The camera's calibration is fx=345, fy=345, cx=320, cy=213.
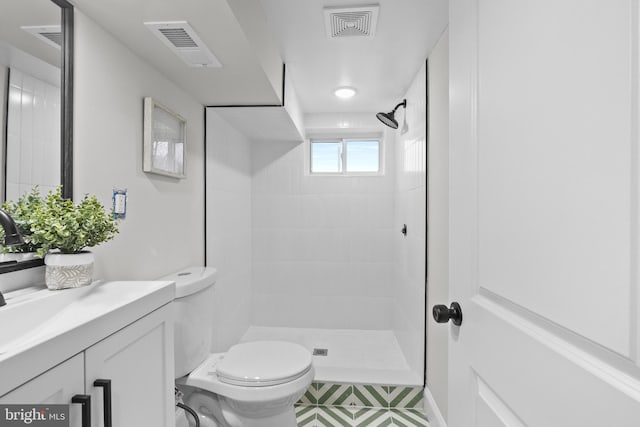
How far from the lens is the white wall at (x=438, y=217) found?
1.72 metres

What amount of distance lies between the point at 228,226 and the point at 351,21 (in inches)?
63.8

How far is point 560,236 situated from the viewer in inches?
19.7

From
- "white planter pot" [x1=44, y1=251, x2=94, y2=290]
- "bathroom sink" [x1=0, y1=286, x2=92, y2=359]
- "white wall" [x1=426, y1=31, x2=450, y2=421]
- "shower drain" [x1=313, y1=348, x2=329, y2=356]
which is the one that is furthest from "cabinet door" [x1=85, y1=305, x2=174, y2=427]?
"shower drain" [x1=313, y1=348, x2=329, y2=356]

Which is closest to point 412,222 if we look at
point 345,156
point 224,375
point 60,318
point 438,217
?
point 438,217

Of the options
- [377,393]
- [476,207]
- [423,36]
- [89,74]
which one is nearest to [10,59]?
[89,74]

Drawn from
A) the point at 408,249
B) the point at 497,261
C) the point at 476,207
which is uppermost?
the point at 476,207

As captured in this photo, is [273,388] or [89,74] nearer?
[89,74]

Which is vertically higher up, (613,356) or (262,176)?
(262,176)

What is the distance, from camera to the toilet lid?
150cm

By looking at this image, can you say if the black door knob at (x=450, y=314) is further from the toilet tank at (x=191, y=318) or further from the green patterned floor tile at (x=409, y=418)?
the green patterned floor tile at (x=409, y=418)

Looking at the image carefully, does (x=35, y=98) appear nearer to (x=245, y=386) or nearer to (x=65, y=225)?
(x=65, y=225)

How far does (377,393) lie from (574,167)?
6.70 feet

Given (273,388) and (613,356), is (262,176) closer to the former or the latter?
(273,388)

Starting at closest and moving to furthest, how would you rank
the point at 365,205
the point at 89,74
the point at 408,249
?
the point at 89,74 < the point at 408,249 < the point at 365,205
